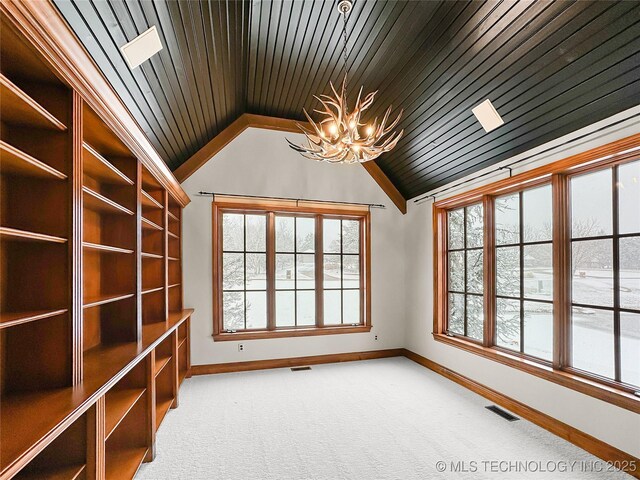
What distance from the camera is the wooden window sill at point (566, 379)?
2.29m

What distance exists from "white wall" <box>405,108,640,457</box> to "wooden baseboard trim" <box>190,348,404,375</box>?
476mm

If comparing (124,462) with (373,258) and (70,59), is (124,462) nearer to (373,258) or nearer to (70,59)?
(70,59)

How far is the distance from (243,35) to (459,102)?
2.02 m

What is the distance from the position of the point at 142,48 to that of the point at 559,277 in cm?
361

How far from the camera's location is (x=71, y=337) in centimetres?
147

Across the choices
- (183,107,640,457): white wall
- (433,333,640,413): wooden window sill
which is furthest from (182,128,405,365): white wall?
(433,333,640,413): wooden window sill

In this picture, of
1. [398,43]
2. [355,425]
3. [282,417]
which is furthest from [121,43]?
[355,425]

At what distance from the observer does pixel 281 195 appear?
454 centimetres

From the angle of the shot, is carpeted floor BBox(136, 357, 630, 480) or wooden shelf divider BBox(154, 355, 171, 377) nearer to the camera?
carpeted floor BBox(136, 357, 630, 480)

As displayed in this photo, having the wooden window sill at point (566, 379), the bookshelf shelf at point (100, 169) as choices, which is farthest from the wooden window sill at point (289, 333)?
the bookshelf shelf at point (100, 169)

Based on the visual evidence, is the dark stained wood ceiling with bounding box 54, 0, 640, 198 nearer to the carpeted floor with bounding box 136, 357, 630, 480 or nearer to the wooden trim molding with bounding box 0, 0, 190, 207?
the wooden trim molding with bounding box 0, 0, 190, 207

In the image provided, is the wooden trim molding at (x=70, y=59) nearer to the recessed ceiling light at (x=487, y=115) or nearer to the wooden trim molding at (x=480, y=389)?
the recessed ceiling light at (x=487, y=115)

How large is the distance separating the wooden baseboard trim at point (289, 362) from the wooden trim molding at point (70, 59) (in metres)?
3.01

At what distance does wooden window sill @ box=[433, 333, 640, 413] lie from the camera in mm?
2291
